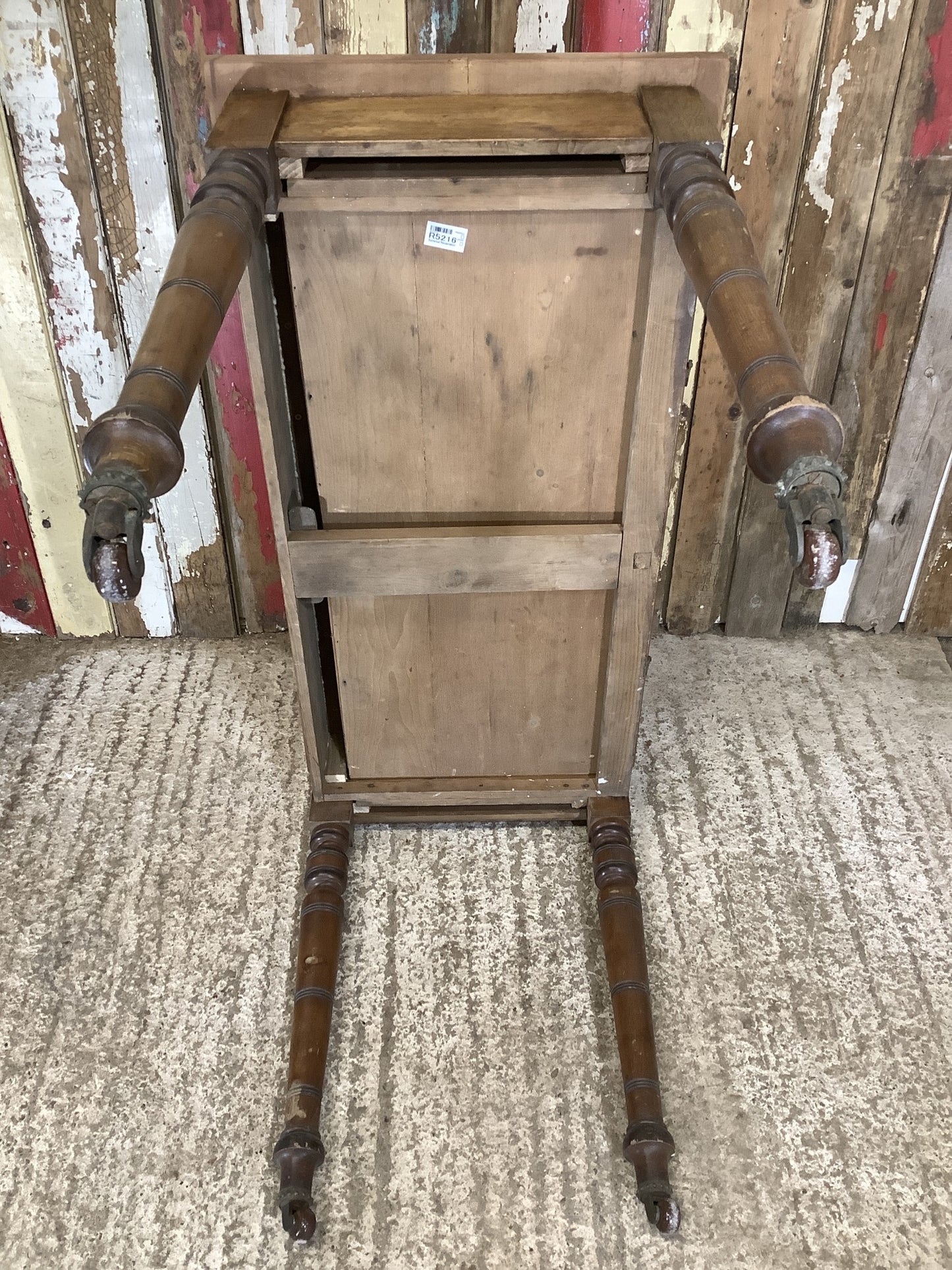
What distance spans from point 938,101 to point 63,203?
4.54 ft

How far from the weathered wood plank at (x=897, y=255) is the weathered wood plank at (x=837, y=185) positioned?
0.06 feet

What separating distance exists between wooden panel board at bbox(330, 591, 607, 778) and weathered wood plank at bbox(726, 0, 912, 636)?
542 millimetres

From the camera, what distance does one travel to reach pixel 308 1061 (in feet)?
4.58

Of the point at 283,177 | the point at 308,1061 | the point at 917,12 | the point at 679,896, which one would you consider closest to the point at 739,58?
the point at 917,12

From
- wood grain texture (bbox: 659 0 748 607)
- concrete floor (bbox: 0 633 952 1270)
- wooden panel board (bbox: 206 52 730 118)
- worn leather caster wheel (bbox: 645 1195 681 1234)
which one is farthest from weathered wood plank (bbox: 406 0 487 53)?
worn leather caster wheel (bbox: 645 1195 681 1234)

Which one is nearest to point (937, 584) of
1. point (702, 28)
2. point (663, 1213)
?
point (702, 28)

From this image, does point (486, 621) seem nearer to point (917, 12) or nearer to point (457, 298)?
point (457, 298)

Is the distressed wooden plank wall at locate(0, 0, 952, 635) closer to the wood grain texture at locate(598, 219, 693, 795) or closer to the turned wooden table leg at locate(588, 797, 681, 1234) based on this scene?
the wood grain texture at locate(598, 219, 693, 795)

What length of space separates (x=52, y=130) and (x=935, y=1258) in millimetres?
1996

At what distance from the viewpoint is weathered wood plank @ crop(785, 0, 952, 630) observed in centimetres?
158

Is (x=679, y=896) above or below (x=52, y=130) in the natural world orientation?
below

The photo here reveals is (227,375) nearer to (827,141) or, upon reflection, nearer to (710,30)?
(710,30)

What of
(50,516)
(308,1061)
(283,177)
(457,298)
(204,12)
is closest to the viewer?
(283,177)

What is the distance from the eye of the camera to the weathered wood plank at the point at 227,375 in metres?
1.54
